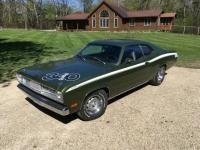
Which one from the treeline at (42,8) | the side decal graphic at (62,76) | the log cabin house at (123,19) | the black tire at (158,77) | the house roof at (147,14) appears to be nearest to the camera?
the side decal graphic at (62,76)

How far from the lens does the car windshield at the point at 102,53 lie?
17.5ft

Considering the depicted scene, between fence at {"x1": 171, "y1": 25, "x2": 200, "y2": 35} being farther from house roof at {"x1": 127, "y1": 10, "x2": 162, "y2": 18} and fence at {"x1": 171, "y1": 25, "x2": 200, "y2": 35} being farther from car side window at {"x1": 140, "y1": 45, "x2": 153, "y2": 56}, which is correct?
Result: car side window at {"x1": 140, "y1": 45, "x2": 153, "y2": 56}

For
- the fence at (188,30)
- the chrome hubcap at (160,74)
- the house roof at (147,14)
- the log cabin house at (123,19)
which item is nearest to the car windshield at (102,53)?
the chrome hubcap at (160,74)

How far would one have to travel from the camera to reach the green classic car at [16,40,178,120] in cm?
418

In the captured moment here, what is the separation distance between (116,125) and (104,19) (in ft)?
130

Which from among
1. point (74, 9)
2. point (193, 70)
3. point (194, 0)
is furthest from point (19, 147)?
point (74, 9)

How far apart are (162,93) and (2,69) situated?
6.22 m

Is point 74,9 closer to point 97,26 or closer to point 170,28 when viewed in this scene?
point 97,26

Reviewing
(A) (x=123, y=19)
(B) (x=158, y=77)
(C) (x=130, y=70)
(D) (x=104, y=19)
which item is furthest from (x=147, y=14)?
(C) (x=130, y=70)

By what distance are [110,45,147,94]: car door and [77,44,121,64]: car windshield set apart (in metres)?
0.21

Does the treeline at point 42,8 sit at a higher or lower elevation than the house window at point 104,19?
higher

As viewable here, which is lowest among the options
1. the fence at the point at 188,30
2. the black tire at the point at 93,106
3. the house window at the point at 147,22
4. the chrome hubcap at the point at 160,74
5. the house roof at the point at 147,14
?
the black tire at the point at 93,106

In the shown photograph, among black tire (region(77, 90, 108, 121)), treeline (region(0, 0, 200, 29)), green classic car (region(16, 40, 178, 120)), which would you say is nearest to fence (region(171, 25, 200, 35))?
treeline (region(0, 0, 200, 29))

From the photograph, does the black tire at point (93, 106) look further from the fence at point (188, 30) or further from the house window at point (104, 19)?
the house window at point (104, 19)
